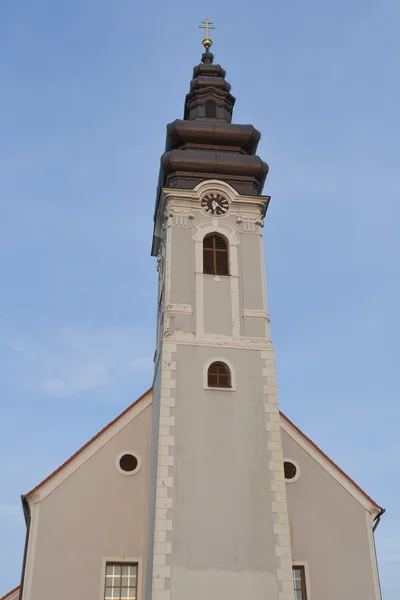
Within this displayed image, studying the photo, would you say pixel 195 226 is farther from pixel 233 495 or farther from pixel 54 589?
pixel 54 589

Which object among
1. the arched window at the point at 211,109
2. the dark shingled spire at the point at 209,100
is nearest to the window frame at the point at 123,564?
the dark shingled spire at the point at 209,100

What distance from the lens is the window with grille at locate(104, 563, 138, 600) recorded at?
17469 millimetres

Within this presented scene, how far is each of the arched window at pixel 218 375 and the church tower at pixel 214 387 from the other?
0.03 metres

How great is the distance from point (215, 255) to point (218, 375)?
11.0 feet

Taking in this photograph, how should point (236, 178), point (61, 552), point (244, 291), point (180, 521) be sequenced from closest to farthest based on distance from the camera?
1. point (180, 521)
2. point (61, 552)
3. point (244, 291)
4. point (236, 178)

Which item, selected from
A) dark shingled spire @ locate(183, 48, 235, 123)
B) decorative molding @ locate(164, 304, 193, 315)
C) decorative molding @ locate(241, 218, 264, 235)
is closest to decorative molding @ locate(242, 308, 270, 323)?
decorative molding @ locate(164, 304, 193, 315)

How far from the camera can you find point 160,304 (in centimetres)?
2111

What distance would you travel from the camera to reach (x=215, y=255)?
20.1 metres

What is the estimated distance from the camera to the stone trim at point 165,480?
1589cm

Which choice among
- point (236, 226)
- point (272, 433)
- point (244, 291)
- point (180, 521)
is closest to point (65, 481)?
point (180, 521)

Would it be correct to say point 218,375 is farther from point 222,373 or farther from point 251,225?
point 251,225

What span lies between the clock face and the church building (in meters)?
0.03

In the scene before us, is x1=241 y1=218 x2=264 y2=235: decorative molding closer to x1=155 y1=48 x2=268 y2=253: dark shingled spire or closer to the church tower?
the church tower

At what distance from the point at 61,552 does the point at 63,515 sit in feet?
2.79
